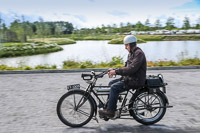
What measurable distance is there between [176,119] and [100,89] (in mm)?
1809

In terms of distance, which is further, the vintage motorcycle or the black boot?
the vintage motorcycle

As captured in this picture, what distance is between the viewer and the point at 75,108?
5.28 metres

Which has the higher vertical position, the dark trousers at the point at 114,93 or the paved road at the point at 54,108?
the dark trousers at the point at 114,93

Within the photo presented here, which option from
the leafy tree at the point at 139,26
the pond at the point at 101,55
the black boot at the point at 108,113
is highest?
the leafy tree at the point at 139,26

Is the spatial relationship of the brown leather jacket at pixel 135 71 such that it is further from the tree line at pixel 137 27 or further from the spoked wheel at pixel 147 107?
the tree line at pixel 137 27

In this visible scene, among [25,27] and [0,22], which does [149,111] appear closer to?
[0,22]

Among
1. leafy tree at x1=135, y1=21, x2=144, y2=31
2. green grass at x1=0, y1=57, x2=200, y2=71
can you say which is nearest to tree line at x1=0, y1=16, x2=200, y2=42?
leafy tree at x1=135, y1=21, x2=144, y2=31

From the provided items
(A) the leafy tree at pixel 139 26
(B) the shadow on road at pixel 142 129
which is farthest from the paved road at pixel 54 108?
(A) the leafy tree at pixel 139 26

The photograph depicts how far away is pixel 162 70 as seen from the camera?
13.4 metres

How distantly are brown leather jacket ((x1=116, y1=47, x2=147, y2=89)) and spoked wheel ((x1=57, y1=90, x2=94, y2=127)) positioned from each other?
810 millimetres

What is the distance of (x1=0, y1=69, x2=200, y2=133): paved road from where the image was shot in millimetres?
5145

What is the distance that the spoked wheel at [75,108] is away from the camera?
5125mm

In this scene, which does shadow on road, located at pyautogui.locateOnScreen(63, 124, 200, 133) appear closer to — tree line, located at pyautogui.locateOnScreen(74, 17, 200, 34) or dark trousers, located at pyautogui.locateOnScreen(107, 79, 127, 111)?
dark trousers, located at pyautogui.locateOnScreen(107, 79, 127, 111)

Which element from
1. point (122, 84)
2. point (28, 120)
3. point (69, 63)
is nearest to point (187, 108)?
point (122, 84)
